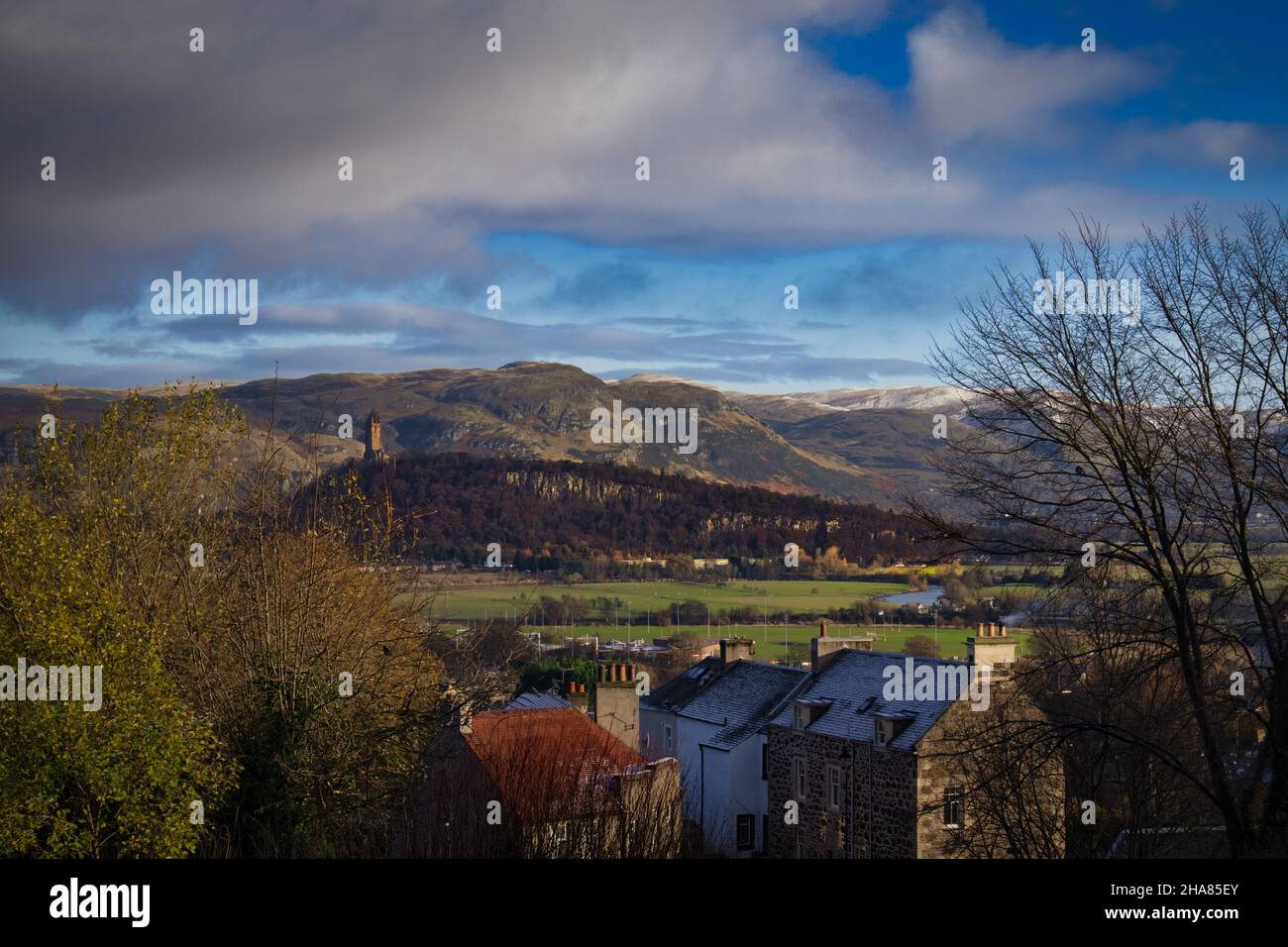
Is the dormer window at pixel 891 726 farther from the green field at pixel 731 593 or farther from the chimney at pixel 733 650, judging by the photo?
the green field at pixel 731 593

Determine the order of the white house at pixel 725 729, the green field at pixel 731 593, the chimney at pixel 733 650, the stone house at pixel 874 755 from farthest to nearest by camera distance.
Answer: the green field at pixel 731 593, the chimney at pixel 733 650, the white house at pixel 725 729, the stone house at pixel 874 755

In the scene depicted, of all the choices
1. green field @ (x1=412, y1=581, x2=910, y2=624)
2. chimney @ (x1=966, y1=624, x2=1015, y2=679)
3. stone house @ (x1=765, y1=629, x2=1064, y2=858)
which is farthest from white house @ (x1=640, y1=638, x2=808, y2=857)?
green field @ (x1=412, y1=581, x2=910, y2=624)

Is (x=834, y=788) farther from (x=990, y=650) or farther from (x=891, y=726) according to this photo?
(x=990, y=650)

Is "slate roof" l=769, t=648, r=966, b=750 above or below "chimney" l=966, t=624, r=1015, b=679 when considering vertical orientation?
below

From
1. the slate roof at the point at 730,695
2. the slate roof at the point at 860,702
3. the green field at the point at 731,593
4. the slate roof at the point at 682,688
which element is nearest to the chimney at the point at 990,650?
the slate roof at the point at 860,702

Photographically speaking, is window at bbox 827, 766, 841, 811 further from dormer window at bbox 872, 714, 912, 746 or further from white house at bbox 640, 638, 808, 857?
white house at bbox 640, 638, 808, 857

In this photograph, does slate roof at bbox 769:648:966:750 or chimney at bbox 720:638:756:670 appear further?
chimney at bbox 720:638:756:670

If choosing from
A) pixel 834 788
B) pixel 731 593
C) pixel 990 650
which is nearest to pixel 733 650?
pixel 834 788
